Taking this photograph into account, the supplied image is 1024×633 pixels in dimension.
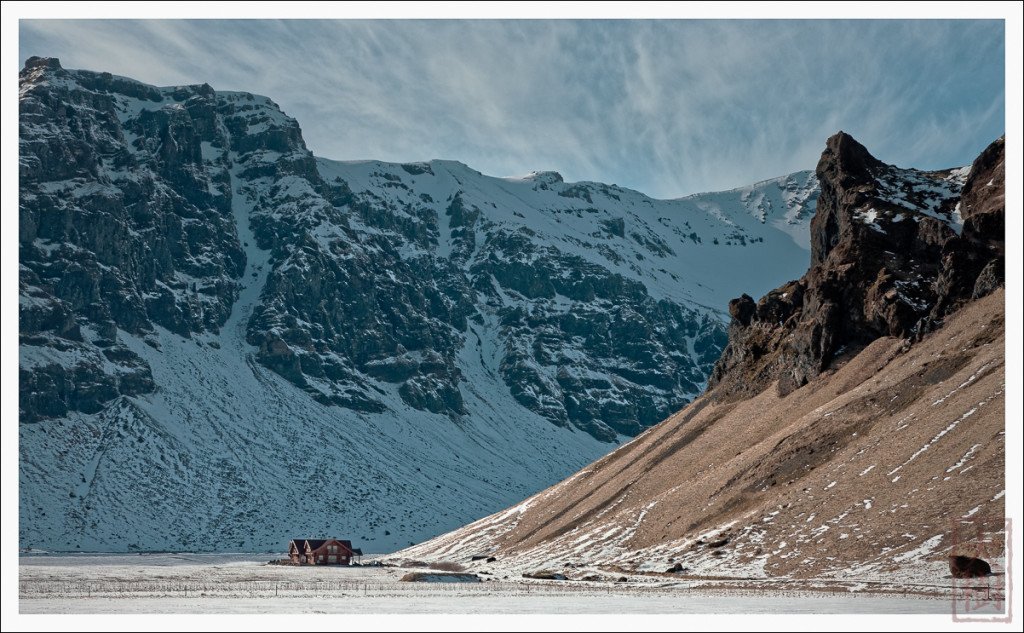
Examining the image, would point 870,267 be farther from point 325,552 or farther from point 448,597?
point 448,597

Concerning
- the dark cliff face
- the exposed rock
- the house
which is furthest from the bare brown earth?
the house

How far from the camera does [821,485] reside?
110 metres

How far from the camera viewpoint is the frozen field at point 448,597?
6462 cm

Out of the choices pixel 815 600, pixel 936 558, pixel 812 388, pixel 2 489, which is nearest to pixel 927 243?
pixel 812 388

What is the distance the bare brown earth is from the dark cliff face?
15.1 feet

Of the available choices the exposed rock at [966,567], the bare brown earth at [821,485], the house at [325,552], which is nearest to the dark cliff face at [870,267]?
the bare brown earth at [821,485]

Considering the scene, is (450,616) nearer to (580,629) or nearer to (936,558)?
(580,629)

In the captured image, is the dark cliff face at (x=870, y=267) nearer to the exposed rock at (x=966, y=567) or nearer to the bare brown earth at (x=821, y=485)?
the bare brown earth at (x=821, y=485)

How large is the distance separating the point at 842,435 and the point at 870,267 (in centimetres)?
4741

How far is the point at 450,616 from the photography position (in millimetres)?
60562

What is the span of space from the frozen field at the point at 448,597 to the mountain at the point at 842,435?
31.4 feet

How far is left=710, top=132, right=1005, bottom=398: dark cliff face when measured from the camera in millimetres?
141500

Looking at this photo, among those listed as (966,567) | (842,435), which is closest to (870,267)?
(842,435)

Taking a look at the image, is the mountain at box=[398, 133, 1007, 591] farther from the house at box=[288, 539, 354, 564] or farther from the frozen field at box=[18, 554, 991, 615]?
the house at box=[288, 539, 354, 564]
